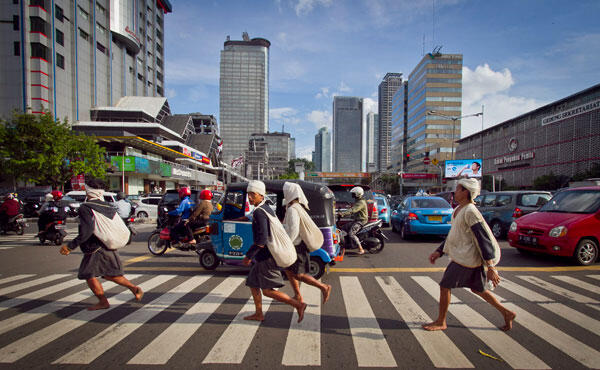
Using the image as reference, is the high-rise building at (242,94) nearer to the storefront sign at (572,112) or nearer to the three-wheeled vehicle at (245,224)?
the storefront sign at (572,112)

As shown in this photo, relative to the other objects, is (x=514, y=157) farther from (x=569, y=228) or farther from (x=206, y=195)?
(x=206, y=195)

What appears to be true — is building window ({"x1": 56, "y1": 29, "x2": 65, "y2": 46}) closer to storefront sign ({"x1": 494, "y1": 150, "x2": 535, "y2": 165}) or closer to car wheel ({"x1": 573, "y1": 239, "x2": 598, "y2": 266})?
car wheel ({"x1": 573, "y1": 239, "x2": 598, "y2": 266})

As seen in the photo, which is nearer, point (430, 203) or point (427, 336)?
point (427, 336)

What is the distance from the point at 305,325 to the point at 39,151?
28.5 metres

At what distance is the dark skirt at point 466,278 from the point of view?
3.50 meters

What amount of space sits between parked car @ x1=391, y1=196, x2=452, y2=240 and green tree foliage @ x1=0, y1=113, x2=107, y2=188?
998 inches

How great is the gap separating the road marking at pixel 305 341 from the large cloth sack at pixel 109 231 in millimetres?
2574

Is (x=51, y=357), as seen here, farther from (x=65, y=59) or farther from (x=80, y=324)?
(x=65, y=59)

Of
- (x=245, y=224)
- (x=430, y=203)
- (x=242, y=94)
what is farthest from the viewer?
(x=242, y=94)

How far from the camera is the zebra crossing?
119 inches

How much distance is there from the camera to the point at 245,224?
612 centimetres

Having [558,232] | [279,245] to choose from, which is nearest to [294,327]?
[279,245]

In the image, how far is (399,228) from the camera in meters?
12.1

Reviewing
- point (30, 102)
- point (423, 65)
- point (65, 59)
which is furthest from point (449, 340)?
point (423, 65)
